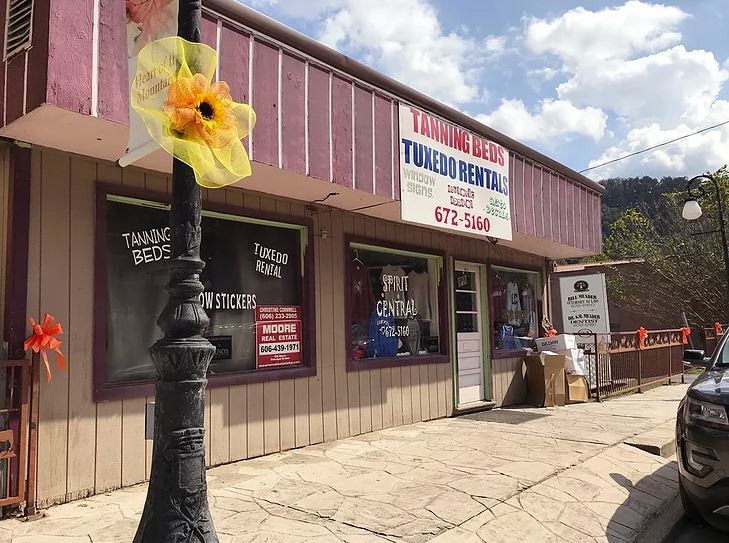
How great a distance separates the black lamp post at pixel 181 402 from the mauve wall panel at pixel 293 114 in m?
2.76

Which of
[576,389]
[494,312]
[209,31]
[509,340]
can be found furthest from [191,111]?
[576,389]

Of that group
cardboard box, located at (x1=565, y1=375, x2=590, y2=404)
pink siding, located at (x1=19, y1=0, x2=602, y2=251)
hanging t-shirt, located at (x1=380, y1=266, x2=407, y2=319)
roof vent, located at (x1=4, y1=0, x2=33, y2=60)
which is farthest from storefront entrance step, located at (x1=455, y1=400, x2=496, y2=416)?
roof vent, located at (x1=4, y1=0, x2=33, y2=60)

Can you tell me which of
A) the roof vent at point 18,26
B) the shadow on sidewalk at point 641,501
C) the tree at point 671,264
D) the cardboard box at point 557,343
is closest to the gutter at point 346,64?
the roof vent at point 18,26

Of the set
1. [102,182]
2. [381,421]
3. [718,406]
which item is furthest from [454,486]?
[102,182]

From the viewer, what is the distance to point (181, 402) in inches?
103

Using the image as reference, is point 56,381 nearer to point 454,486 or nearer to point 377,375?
point 454,486

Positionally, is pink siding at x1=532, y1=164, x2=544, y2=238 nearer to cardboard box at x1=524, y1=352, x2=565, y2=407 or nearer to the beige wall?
the beige wall

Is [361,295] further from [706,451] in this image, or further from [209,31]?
[706,451]

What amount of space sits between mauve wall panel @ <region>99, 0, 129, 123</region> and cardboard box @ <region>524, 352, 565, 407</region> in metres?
8.07

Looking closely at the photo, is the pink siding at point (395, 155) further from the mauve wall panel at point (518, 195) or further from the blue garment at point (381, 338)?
the mauve wall panel at point (518, 195)

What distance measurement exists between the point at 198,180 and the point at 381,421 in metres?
5.64

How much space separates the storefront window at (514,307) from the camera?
420 inches

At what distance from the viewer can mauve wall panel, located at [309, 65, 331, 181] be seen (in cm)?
570

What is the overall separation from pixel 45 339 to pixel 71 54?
203 centimetres
